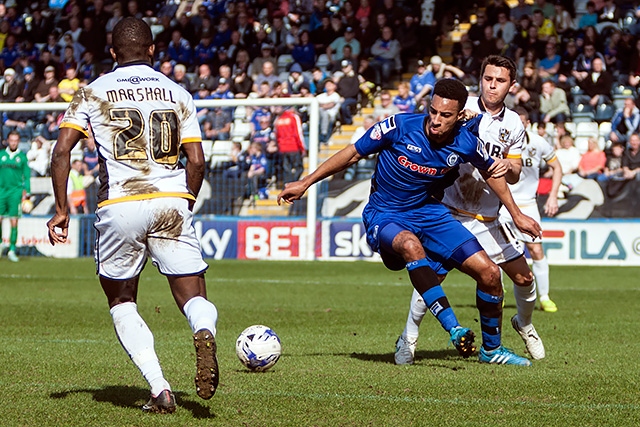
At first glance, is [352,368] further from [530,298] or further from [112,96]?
[112,96]

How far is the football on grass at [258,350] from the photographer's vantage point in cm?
745

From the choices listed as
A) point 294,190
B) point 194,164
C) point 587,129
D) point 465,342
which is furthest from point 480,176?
point 587,129

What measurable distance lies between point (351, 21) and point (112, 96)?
2215cm

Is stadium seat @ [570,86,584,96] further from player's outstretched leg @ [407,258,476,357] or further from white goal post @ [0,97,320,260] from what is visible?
player's outstretched leg @ [407,258,476,357]

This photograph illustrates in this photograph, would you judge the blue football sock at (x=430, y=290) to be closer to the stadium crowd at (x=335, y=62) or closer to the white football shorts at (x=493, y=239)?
the white football shorts at (x=493, y=239)

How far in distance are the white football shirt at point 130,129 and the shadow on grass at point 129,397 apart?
1252 millimetres

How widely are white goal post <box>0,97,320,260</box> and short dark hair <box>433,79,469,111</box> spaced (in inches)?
527

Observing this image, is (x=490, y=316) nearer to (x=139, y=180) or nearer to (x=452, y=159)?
(x=452, y=159)

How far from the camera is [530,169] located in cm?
1265

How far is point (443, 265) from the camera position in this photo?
26.8 ft

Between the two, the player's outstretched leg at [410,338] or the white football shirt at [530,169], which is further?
the white football shirt at [530,169]

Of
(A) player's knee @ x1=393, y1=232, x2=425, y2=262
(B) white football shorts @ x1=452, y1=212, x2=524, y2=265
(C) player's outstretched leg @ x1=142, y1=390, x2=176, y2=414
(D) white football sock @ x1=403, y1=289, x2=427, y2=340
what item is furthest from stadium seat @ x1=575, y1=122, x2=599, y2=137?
(C) player's outstretched leg @ x1=142, y1=390, x2=176, y2=414

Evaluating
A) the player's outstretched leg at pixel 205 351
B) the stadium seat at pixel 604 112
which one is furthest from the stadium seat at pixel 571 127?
the player's outstretched leg at pixel 205 351

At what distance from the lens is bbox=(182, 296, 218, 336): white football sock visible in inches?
229
